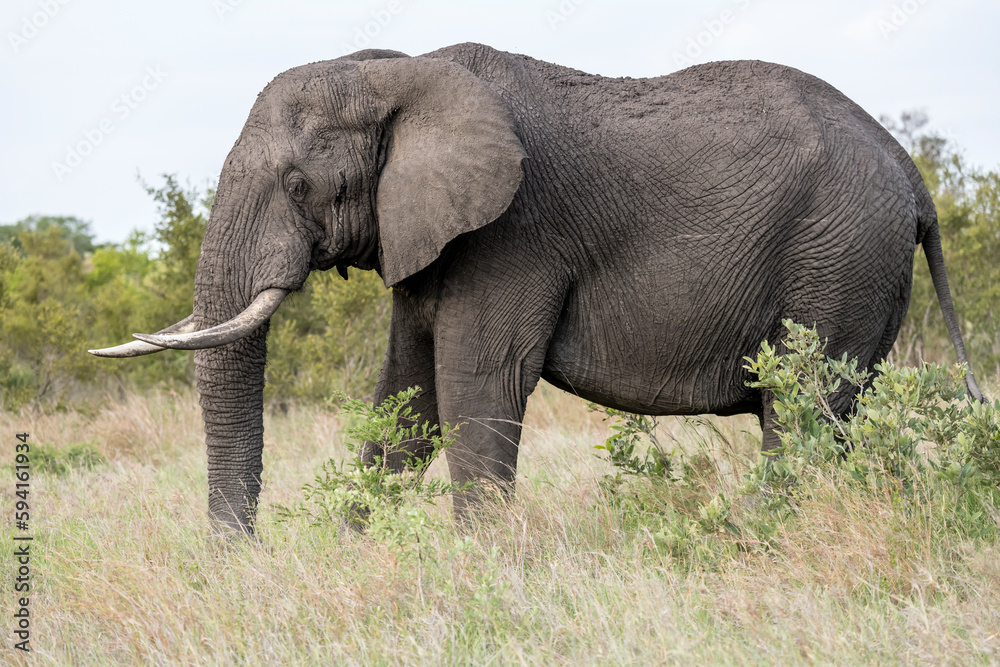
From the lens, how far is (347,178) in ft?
15.5

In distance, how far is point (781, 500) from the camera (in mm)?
4512

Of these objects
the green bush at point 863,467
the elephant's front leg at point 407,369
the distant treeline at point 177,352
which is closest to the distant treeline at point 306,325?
the distant treeline at point 177,352

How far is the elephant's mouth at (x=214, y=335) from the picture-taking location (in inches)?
173

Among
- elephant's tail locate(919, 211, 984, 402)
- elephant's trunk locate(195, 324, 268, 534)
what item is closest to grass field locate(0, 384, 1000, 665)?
elephant's trunk locate(195, 324, 268, 534)

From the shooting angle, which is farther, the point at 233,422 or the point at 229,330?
the point at 233,422

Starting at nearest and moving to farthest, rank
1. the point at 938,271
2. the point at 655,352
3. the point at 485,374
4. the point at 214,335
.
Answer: the point at 214,335 → the point at 485,374 → the point at 655,352 → the point at 938,271

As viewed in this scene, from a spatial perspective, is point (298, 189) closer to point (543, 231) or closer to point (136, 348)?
point (136, 348)

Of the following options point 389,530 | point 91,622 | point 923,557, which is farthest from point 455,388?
point 923,557

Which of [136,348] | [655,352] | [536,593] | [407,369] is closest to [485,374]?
[407,369]

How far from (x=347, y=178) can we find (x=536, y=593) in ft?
6.98

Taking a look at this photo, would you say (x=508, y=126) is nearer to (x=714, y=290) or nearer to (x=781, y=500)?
(x=714, y=290)

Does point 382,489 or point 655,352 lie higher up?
point 655,352

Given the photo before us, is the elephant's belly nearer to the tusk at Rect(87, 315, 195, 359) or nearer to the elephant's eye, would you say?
the elephant's eye

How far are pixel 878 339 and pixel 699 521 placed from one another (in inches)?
66.1
